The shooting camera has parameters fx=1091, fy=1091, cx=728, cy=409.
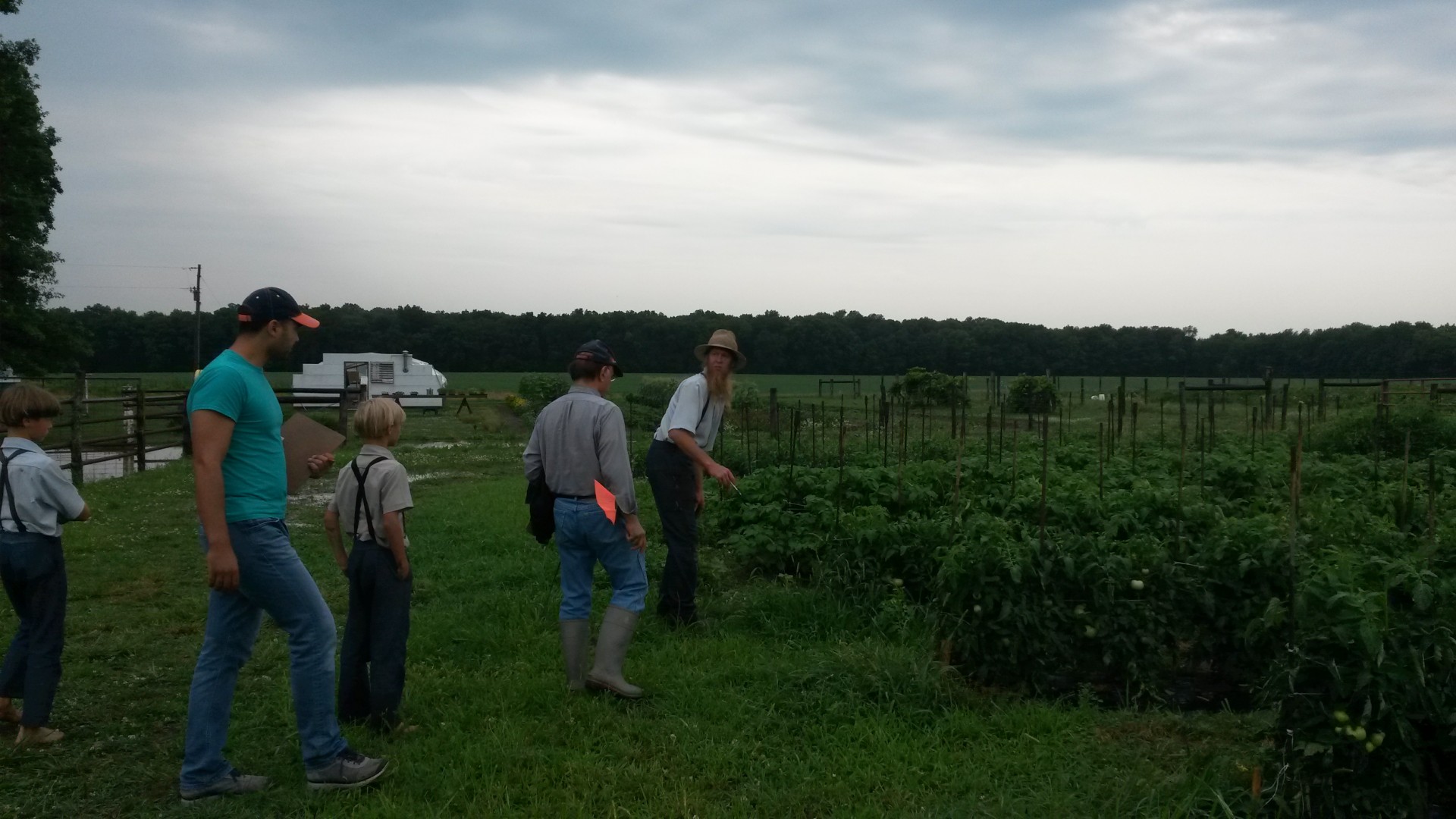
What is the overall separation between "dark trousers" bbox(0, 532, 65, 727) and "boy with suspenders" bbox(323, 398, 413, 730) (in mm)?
1202

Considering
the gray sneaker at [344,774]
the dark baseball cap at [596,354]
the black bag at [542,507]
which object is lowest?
the gray sneaker at [344,774]

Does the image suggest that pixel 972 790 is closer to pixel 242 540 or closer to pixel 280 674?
pixel 242 540

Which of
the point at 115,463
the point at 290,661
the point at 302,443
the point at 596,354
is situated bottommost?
the point at 115,463

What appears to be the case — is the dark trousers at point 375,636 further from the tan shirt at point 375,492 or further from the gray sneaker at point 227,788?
the gray sneaker at point 227,788

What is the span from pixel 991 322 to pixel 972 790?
66232 millimetres

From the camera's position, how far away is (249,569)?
12.3ft

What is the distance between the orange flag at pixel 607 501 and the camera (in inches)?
191

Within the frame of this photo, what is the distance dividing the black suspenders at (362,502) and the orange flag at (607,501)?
Result: 3.07 ft

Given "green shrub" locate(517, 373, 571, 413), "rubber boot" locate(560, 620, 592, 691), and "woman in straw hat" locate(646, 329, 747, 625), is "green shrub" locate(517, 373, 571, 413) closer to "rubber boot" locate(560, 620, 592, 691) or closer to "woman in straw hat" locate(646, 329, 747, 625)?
"woman in straw hat" locate(646, 329, 747, 625)

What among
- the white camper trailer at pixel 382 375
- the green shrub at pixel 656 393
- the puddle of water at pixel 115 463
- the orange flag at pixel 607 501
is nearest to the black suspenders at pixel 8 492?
the orange flag at pixel 607 501

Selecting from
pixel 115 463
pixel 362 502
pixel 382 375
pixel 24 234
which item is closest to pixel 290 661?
pixel 362 502

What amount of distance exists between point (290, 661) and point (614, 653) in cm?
152

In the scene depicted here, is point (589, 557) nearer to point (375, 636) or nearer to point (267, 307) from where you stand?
point (375, 636)

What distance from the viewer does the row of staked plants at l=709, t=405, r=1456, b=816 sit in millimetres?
3344
